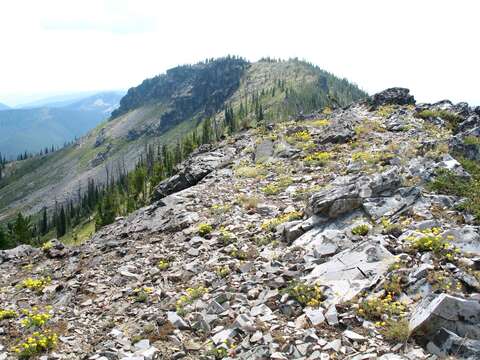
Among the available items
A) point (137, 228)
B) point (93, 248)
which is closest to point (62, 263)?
point (93, 248)

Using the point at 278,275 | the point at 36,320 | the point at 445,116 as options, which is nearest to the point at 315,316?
the point at 278,275

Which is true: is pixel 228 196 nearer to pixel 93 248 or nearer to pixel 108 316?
pixel 93 248

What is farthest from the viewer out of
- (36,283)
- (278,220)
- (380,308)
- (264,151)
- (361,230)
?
(264,151)

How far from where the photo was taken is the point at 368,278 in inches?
494

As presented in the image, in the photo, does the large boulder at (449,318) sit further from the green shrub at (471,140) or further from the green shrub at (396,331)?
the green shrub at (471,140)

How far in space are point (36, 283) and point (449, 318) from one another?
16320mm

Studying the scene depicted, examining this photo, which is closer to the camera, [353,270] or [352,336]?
[352,336]

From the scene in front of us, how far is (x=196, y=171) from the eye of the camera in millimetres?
36594

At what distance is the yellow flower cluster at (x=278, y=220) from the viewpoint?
19156 mm

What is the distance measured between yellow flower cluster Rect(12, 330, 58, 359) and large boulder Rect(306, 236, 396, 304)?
8519 millimetres

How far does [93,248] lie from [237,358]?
46.6ft

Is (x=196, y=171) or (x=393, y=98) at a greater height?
(x=393, y=98)

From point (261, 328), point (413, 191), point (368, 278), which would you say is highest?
point (413, 191)

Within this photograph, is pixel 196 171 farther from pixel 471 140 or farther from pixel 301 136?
pixel 471 140
